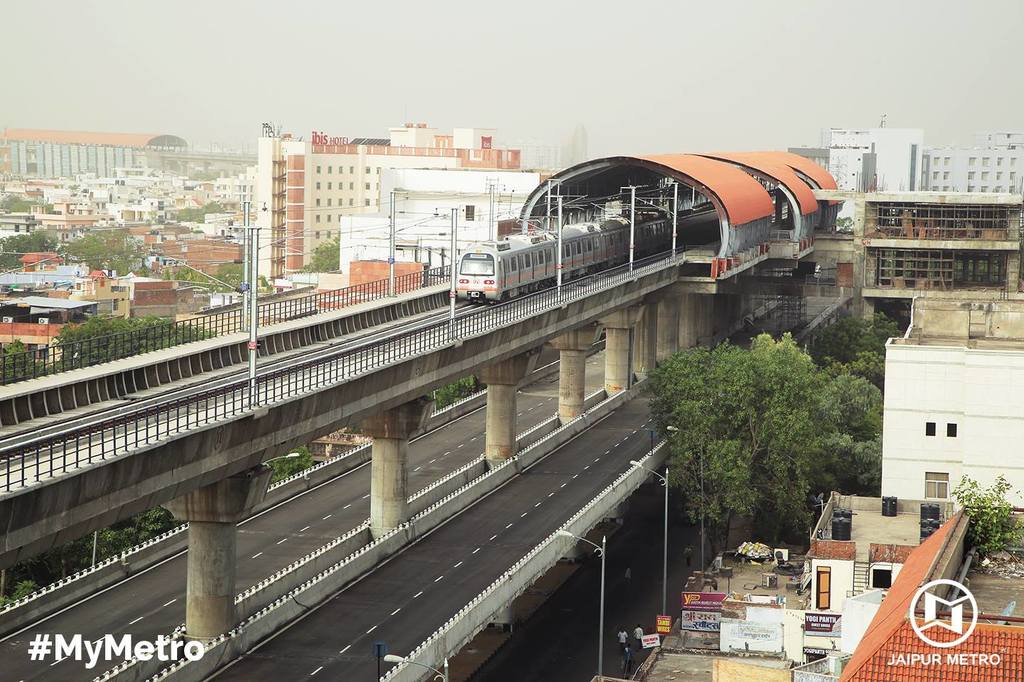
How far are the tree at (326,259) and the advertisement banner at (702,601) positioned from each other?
136 m

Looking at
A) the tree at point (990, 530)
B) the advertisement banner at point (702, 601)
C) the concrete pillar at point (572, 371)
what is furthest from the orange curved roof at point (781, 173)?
the tree at point (990, 530)

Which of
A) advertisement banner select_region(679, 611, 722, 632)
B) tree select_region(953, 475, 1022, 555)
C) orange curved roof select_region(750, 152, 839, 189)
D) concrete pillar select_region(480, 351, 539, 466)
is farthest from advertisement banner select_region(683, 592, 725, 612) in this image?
orange curved roof select_region(750, 152, 839, 189)

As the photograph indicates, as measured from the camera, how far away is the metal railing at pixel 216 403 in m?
37.9

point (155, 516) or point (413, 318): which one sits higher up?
point (413, 318)

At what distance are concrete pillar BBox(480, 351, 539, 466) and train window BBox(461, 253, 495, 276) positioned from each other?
4549 millimetres

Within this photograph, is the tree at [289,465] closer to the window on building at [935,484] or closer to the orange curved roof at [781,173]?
the window on building at [935,484]

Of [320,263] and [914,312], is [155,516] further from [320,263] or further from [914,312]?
[320,263]

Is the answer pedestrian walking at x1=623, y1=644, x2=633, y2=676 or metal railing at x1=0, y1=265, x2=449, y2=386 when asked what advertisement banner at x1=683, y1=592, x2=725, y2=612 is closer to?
pedestrian walking at x1=623, y1=644, x2=633, y2=676

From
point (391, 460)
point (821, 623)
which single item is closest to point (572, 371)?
point (391, 460)

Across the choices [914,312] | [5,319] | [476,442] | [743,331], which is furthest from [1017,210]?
[5,319]

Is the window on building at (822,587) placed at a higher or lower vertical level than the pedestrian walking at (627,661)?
higher

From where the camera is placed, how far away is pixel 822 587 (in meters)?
58.4

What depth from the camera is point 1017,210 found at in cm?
11781

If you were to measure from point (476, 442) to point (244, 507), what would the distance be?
3346cm
